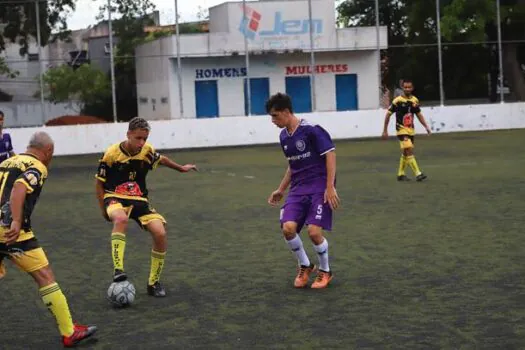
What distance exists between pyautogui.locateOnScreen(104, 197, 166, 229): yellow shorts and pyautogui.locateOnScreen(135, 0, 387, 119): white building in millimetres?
33708

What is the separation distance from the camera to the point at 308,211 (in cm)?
875

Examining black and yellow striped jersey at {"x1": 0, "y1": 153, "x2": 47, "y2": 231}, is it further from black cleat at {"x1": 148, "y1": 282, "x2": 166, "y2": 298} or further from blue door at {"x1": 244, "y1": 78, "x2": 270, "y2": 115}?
blue door at {"x1": 244, "y1": 78, "x2": 270, "y2": 115}

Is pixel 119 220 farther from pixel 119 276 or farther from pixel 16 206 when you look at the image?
pixel 16 206

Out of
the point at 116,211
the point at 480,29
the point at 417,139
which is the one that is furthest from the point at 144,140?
the point at 480,29

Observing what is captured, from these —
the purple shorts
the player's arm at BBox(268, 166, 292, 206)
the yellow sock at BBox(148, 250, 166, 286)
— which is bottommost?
the yellow sock at BBox(148, 250, 166, 286)

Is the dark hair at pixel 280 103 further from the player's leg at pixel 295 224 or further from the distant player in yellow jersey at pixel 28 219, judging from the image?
the distant player in yellow jersey at pixel 28 219

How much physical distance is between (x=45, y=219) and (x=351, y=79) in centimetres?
3301

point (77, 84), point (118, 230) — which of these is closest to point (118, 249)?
point (118, 230)

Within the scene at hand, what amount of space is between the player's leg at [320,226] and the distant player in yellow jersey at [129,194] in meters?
1.28

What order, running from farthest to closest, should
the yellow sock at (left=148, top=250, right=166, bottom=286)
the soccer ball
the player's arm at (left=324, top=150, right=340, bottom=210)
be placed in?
the yellow sock at (left=148, top=250, right=166, bottom=286), the player's arm at (left=324, top=150, right=340, bottom=210), the soccer ball

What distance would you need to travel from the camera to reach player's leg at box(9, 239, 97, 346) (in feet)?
21.8

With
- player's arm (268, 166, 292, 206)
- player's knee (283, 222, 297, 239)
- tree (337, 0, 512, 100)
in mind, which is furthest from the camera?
tree (337, 0, 512, 100)

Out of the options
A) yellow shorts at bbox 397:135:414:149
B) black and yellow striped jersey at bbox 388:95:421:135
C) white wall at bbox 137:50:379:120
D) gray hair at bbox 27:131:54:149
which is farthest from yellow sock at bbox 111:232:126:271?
white wall at bbox 137:50:379:120

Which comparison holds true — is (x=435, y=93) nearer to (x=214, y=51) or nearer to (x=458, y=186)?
(x=214, y=51)
